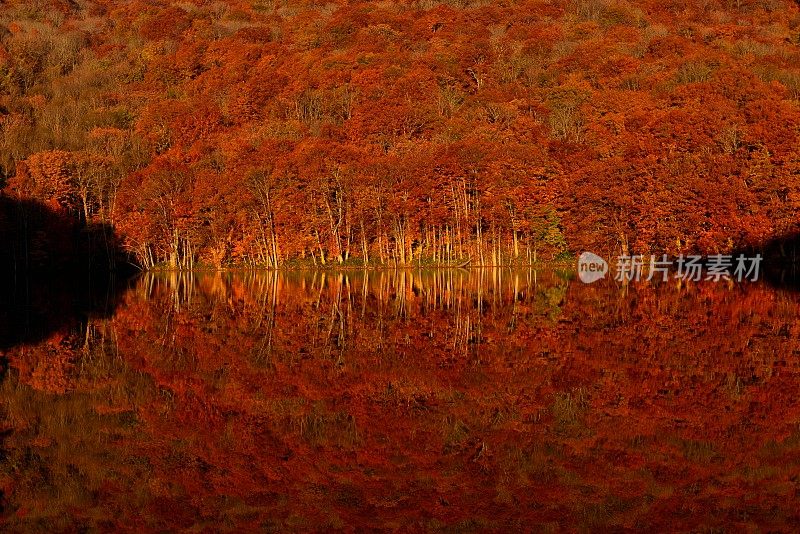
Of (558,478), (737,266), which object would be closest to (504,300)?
A: (558,478)

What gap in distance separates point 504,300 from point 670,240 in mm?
34630

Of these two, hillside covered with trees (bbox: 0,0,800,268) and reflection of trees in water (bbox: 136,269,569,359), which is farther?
hillside covered with trees (bbox: 0,0,800,268)

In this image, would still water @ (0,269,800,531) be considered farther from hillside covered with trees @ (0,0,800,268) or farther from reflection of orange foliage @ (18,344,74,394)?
hillside covered with trees @ (0,0,800,268)

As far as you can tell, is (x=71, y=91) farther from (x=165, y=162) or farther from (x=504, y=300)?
(x=504, y=300)

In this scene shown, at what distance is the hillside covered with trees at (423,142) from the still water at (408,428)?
41.5 meters

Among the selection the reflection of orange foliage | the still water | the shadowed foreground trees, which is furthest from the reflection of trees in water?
the shadowed foreground trees

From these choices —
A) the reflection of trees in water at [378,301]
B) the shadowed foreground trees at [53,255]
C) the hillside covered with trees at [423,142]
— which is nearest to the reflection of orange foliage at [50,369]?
the reflection of trees in water at [378,301]

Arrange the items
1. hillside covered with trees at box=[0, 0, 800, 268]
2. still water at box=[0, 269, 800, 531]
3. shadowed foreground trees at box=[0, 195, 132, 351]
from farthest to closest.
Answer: hillside covered with trees at box=[0, 0, 800, 268] < shadowed foreground trees at box=[0, 195, 132, 351] < still water at box=[0, 269, 800, 531]

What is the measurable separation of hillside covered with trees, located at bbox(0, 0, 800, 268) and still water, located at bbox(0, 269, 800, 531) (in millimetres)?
41498

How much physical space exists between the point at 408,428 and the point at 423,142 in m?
62.3

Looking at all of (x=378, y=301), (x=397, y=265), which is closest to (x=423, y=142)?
(x=397, y=265)

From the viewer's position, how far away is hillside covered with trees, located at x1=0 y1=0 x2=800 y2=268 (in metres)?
61.6

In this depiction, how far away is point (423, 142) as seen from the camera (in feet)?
235

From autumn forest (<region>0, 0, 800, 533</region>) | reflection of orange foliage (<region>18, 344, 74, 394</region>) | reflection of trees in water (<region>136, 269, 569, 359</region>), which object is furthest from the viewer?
reflection of trees in water (<region>136, 269, 569, 359</region>)
